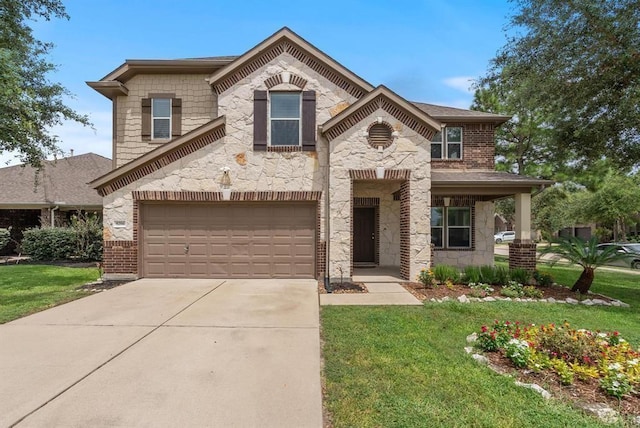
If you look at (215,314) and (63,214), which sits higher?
(63,214)

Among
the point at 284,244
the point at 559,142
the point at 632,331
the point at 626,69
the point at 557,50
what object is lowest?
the point at 632,331

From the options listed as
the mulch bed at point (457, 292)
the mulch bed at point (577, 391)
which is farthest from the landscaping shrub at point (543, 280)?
the mulch bed at point (577, 391)

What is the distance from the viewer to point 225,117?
34.6 ft

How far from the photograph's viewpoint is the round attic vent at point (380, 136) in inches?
402

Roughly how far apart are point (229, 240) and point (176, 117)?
5296mm

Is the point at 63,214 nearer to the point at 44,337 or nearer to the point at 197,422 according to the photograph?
the point at 44,337

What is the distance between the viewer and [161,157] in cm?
1042

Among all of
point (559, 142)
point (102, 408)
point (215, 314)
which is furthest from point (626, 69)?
point (102, 408)

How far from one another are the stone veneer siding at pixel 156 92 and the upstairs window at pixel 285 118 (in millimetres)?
2983

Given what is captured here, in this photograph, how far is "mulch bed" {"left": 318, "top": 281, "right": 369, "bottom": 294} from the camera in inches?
352

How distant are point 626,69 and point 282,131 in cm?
977

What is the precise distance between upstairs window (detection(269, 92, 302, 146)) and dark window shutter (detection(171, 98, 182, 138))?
397 centimetres

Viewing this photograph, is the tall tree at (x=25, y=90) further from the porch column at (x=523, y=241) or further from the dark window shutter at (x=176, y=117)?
the porch column at (x=523, y=241)

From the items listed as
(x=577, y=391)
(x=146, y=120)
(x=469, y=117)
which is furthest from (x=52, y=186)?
(x=577, y=391)
